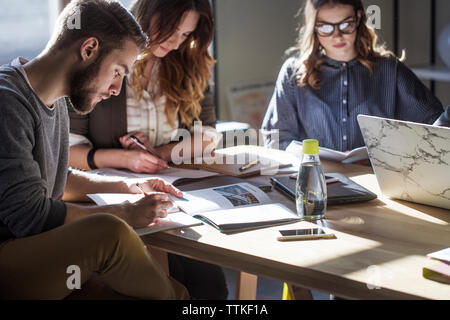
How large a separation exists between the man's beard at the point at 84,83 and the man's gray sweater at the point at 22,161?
0.27 feet

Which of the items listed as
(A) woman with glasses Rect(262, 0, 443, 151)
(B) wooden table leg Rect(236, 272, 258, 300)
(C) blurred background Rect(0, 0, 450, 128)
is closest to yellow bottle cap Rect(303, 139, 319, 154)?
(B) wooden table leg Rect(236, 272, 258, 300)

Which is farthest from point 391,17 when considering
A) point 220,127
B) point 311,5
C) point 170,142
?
point 170,142

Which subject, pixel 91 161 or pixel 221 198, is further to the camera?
pixel 91 161

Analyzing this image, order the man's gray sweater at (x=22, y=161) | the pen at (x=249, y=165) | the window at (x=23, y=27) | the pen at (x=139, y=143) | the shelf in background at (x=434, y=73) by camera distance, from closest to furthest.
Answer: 1. the man's gray sweater at (x=22, y=161)
2. the pen at (x=249, y=165)
3. the pen at (x=139, y=143)
4. the window at (x=23, y=27)
5. the shelf in background at (x=434, y=73)

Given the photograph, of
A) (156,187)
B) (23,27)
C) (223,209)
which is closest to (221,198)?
(223,209)

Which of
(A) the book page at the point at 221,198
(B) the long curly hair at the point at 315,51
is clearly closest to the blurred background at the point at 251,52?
(B) the long curly hair at the point at 315,51

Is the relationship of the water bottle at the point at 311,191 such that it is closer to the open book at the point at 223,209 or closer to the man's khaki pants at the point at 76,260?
the open book at the point at 223,209

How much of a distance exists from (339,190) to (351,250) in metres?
0.42

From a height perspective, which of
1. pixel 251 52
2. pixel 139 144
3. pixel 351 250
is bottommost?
pixel 351 250

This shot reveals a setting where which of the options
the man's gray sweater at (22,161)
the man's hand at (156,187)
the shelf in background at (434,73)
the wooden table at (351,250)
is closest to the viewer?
the wooden table at (351,250)

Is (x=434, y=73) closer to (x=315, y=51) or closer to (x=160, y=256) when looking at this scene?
(x=315, y=51)

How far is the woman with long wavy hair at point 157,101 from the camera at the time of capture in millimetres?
2227

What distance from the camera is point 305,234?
1457 mm
